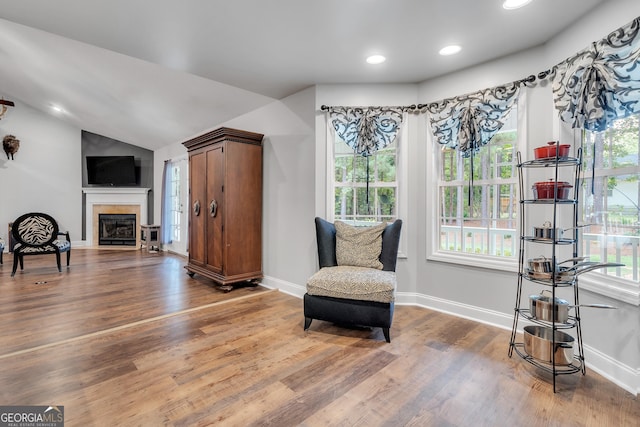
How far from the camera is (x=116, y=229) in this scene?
24.5 ft

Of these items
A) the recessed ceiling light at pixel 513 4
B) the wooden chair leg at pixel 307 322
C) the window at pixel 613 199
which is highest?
the recessed ceiling light at pixel 513 4

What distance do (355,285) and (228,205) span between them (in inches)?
79.4

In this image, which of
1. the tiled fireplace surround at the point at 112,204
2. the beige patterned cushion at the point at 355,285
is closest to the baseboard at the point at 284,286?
the beige patterned cushion at the point at 355,285

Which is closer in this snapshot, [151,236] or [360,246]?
[360,246]

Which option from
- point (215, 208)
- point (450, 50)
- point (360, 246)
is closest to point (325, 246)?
point (360, 246)

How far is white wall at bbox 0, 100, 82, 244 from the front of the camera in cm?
654

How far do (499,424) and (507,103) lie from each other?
2.39 meters

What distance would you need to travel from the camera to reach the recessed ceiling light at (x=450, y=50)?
259 centimetres

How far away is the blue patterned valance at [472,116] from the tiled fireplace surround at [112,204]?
6.93 meters

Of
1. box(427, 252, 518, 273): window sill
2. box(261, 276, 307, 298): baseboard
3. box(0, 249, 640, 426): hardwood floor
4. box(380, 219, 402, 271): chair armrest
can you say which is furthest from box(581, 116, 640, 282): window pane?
box(261, 276, 307, 298): baseboard

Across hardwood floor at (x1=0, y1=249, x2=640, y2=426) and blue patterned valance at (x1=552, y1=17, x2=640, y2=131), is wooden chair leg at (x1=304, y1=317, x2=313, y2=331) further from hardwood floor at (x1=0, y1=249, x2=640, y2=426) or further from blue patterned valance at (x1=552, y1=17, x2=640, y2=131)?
blue patterned valance at (x1=552, y1=17, x2=640, y2=131)

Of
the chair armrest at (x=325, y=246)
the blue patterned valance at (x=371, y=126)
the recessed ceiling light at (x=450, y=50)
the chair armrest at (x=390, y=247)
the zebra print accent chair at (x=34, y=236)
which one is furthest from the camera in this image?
the zebra print accent chair at (x=34, y=236)

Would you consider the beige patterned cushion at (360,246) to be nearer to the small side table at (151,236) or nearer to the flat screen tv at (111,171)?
the small side table at (151,236)

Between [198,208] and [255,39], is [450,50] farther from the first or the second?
[198,208]
